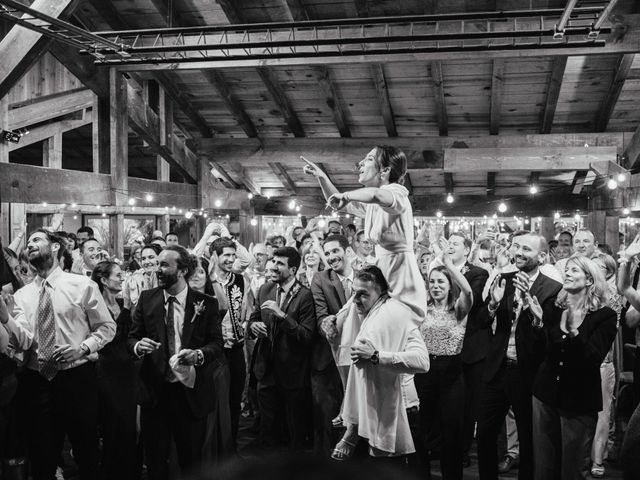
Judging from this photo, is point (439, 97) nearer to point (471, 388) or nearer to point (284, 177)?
point (284, 177)

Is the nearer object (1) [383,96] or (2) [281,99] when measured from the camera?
(1) [383,96]

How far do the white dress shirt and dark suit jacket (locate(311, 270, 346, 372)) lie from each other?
4.64 feet

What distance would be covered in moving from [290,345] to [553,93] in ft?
22.3

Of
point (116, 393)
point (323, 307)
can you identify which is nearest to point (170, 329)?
point (116, 393)

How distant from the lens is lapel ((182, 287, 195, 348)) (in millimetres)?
3634

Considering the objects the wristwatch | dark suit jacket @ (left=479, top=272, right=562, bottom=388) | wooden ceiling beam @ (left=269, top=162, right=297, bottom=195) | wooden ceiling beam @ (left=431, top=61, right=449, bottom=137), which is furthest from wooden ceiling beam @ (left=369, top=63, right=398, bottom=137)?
the wristwatch

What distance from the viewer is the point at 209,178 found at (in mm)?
12125

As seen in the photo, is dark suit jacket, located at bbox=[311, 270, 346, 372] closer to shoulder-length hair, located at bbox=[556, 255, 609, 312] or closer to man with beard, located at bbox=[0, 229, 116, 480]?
→ man with beard, located at bbox=[0, 229, 116, 480]

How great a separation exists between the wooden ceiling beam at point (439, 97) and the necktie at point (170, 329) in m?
6.59

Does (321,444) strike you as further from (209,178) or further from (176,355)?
(209,178)

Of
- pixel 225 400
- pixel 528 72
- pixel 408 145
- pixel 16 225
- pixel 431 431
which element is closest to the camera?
pixel 431 431

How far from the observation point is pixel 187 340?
363 centimetres

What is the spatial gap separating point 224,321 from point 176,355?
1355 mm

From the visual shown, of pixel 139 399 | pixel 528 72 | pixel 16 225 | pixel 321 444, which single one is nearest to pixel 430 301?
pixel 321 444
